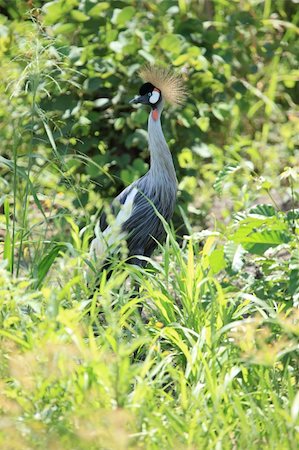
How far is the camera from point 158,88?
4.57m

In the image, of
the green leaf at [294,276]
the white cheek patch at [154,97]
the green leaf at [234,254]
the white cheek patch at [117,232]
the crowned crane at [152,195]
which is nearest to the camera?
the green leaf at [294,276]

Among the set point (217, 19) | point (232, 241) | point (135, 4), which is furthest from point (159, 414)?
point (217, 19)

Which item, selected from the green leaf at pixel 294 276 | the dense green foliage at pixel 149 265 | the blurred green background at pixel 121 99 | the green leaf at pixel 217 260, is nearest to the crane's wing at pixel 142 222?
the dense green foliage at pixel 149 265

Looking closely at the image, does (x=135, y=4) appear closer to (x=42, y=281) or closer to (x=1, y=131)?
(x=1, y=131)

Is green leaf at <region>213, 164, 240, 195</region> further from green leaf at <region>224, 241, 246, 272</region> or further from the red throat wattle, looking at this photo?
the red throat wattle

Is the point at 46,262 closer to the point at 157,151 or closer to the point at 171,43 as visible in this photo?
the point at 157,151

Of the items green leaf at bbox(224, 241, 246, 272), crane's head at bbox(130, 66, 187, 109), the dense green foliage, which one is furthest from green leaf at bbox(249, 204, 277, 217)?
crane's head at bbox(130, 66, 187, 109)

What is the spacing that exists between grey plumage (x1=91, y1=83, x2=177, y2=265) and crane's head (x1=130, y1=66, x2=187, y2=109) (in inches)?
1.9

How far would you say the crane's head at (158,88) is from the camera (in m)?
4.54

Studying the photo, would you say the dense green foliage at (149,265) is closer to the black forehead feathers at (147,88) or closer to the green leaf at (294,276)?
the green leaf at (294,276)

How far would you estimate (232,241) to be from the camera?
12.1 feet

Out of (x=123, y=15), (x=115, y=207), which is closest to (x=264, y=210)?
(x=115, y=207)

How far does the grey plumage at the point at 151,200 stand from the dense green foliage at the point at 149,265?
6.8 inches

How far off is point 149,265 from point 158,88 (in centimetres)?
76
